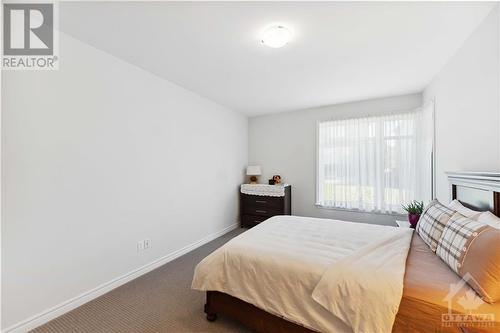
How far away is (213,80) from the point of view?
9.56ft

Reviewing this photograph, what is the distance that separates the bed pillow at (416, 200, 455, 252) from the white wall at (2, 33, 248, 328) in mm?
2913

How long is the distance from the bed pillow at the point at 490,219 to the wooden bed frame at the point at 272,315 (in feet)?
0.35

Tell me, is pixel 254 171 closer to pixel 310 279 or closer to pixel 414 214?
pixel 414 214

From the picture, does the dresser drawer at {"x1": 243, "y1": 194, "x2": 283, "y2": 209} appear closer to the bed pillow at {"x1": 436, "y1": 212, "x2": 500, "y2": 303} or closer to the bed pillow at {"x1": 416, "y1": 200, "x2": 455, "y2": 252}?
the bed pillow at {"x1": 416, "y1": 200, "x2": 455, "y2": 252}

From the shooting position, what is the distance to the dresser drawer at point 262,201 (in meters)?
4.06

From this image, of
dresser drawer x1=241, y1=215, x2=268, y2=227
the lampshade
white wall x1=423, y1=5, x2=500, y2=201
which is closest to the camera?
white wall x1=423, y1=5, x2=500, y2=201

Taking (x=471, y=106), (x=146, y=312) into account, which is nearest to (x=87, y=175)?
(x=146, y=312)

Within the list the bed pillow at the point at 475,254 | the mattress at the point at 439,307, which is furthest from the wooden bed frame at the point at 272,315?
the mattress at the point at 439,307

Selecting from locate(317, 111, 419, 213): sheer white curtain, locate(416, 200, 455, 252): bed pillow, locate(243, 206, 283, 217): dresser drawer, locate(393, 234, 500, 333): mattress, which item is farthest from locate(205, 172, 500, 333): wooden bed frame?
locate(243, 206, 283, 217): dresser drawer

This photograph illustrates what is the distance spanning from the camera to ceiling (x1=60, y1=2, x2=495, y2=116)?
5.30 ft

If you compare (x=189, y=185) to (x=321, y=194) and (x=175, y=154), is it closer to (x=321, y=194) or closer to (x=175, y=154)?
(x=175, y=154)

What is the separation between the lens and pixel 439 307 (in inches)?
43.1

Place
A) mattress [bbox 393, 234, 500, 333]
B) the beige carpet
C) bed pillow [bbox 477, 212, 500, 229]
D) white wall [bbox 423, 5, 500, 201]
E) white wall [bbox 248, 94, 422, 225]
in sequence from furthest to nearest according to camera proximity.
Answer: white wall [bbox 248, 94, 422, 225], the beige carpet, white wall [bbox 423, 5, 500, 201], bed pillow [bbox 477, 212, 500, 229], mattress [bbox 393, 234, 500, 333]

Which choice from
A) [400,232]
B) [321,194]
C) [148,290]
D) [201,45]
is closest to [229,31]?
[201,45]
